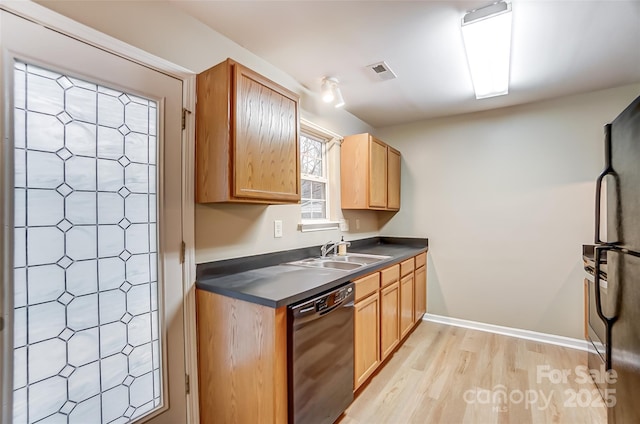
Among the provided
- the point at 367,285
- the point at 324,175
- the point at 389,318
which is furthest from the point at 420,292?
the point at 324,175

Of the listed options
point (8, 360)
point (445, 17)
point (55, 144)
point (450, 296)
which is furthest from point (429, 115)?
point (8, 360)

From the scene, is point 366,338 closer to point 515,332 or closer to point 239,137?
point 239,137

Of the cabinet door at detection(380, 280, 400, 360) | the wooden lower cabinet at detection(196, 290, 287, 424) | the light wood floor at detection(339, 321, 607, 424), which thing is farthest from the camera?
the cabinet door at detection(380, 280, 400, 360)

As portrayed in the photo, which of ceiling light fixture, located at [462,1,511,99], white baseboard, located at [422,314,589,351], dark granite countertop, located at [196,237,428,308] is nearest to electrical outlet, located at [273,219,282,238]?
dark granite countertop, located at [196,237,428,308]

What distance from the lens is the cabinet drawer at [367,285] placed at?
6.54ft

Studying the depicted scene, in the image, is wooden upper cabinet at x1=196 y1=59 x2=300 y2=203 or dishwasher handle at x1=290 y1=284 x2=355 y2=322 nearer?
dishwasher handle at x1=290 y1=284 x2=355 y2=322

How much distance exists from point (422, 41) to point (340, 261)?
1789 millimetres

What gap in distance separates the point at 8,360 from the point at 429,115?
380 centimetres

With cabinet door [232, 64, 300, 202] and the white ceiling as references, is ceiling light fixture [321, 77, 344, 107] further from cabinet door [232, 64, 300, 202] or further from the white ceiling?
Answer: cabinet door [232, 64, 300, 202]

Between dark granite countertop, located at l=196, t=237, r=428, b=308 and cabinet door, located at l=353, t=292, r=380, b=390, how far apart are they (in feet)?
0.84

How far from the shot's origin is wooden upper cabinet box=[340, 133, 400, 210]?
9.91 ft

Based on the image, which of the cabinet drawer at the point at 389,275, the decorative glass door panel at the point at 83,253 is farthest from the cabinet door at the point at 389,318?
the decorative glass door panel at the point at 83,253

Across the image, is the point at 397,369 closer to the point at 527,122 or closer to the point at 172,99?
the point at 172,99

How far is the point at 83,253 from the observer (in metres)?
1.29
